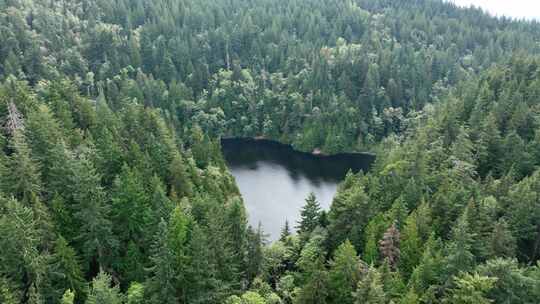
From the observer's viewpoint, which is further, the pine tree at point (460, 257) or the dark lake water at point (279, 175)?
the dark lake water at point (279, 175)

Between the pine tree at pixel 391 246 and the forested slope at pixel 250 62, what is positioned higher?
the pine tree at pixel 391 246

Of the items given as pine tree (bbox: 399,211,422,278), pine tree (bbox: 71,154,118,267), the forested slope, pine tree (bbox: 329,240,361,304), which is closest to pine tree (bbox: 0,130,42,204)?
pine tree (bbox: 71,154,118,267)

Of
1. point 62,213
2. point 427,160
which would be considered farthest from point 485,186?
point 62,213

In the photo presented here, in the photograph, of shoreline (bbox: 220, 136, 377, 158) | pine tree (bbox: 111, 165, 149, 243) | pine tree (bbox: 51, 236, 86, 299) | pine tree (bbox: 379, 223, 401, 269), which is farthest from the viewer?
shoreline (bbox: 220, 136, 377, 158)

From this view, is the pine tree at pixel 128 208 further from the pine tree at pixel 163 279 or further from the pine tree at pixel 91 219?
the pine tree at pixel 163 279

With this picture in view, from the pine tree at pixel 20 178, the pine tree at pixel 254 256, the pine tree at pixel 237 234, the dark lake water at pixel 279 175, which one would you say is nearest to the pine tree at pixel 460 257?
the pine tree at pixel 254 256

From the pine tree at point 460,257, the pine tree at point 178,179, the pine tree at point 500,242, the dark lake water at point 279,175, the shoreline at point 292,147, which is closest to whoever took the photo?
the pine tree at point 460,257

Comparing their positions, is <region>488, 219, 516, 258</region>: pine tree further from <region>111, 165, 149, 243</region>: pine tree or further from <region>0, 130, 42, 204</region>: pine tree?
<region>0, 130, 42, 204</region>: pine tree

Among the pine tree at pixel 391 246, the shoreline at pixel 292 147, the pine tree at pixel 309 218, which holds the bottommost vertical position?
the shoreline at pixel 292 147
